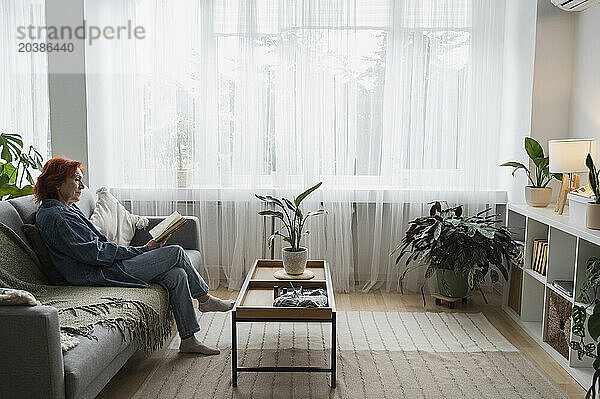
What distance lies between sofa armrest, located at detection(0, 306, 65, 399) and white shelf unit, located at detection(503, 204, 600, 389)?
2.47m

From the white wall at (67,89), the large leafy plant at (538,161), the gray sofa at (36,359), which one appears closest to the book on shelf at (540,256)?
the large leafy plant at (538,161)

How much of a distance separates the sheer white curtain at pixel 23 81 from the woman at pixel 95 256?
1.83 meters

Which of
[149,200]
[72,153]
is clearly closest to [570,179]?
[149,200]

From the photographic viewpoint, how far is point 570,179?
158 inches

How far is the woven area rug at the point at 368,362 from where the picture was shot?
3.07 m

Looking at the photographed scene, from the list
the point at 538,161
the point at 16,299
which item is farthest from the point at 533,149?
the point at 16,299

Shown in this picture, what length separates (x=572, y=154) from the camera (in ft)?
12.1

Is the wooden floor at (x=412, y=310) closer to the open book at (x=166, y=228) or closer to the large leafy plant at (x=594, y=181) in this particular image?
the open book at (x=166, y=228)

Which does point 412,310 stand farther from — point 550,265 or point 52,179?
point 52,179

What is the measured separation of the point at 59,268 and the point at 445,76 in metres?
3.04

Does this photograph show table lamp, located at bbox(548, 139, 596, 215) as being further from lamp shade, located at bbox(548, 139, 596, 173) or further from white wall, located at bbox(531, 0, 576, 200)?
white wall, located at bbox(531, 0, 576, 200)

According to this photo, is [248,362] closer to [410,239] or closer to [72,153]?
[410,239]

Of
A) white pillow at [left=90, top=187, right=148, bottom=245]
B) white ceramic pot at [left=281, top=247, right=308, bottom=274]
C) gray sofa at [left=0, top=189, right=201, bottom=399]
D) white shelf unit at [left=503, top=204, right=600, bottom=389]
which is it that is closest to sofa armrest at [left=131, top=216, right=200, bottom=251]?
white pillow at [left=90, top=187, right=148, bottom=245]

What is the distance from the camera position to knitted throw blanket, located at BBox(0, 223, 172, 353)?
282cm
